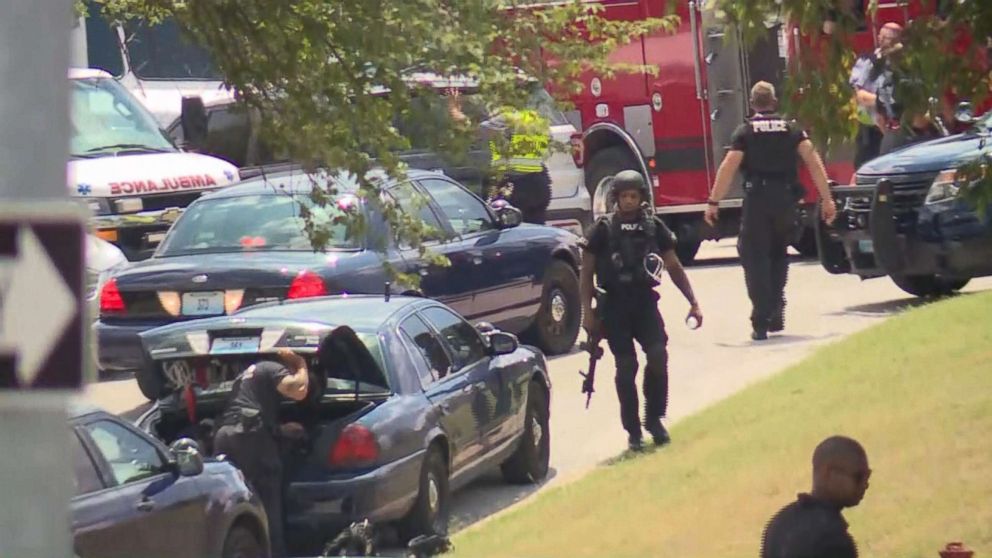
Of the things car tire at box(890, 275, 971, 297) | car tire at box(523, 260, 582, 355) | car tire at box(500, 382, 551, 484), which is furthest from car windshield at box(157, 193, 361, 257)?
car tire at box(890, 275, 971, 297)

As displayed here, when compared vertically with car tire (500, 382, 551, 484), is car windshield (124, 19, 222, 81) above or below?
above

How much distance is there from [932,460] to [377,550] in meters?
2.80

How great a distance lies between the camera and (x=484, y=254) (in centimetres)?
1406

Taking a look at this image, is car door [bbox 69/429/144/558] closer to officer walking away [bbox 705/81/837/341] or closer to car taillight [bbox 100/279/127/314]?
car taillight [bbox 100/279/127/314]

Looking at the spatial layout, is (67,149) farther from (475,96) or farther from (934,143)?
(934,143)

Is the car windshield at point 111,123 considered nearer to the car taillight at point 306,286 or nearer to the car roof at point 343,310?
the car taillight at point 306,286

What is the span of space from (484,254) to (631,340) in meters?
3.13

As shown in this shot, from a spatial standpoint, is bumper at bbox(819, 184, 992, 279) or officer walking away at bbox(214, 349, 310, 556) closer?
officer walking away at bbox(214, 349, 310, 556)

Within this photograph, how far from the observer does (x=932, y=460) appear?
9094 millimetres

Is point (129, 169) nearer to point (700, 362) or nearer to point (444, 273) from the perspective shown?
point (444, 273)

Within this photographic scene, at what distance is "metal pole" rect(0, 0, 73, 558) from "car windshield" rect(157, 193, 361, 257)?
30.8 feet

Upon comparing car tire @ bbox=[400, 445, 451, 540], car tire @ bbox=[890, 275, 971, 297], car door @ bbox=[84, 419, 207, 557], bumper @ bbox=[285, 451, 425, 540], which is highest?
car door @ bbox=[84, 419, 207, 557]

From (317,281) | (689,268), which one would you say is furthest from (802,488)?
(689,268)

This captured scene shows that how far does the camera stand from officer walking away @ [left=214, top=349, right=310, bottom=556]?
8922 millimetres
